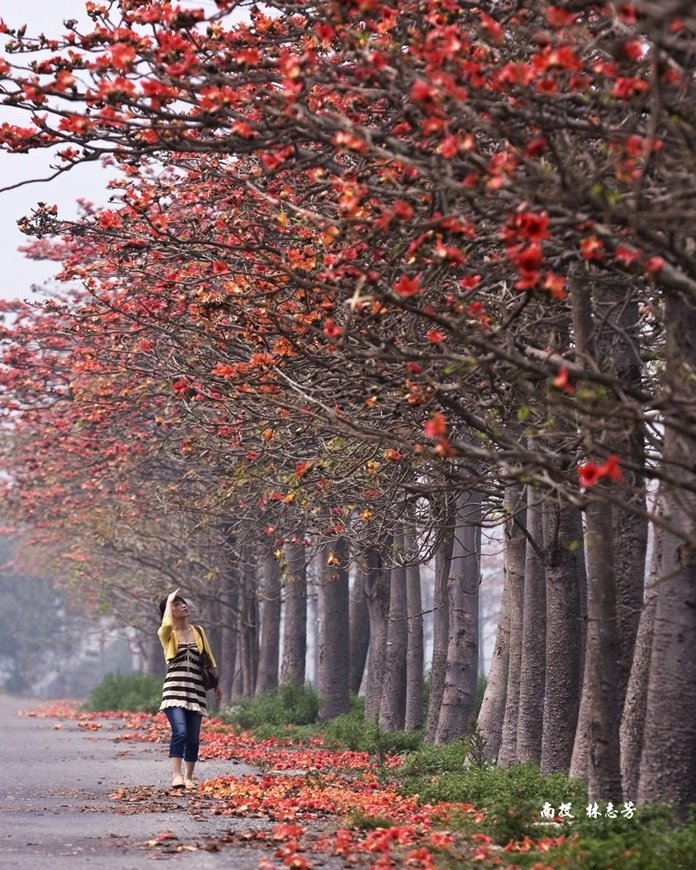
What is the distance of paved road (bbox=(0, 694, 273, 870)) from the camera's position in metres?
9.64

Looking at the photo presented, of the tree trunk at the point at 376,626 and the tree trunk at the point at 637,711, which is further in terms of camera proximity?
the tree trunk at the point at 376,626

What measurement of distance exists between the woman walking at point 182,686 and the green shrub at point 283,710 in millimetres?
13184

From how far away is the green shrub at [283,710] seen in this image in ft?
95.9

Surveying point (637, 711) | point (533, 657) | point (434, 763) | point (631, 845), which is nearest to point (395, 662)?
point (434, 763)

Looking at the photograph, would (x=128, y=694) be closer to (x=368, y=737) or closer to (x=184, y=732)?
(x=368, y=737)

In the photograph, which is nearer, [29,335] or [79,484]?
[29,335]

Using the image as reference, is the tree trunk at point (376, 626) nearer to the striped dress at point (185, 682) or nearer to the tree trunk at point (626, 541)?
the striped dress at point (185, 682)

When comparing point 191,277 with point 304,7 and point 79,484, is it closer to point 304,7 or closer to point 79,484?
point 304,7

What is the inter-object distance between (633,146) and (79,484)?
28.2 meters

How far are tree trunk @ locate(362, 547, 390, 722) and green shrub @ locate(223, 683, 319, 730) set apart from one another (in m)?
1.84

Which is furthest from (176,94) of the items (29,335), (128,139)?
(29,335)

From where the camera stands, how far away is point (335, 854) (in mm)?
9867

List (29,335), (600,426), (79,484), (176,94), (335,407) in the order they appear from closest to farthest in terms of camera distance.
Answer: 1. (600,426)
2. (176,94)
3. (335,407)
4. (29,335)
5. (79,484)

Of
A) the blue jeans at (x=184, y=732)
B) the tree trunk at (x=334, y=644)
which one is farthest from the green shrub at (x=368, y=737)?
the blue jeans at (x=184, y=732)
